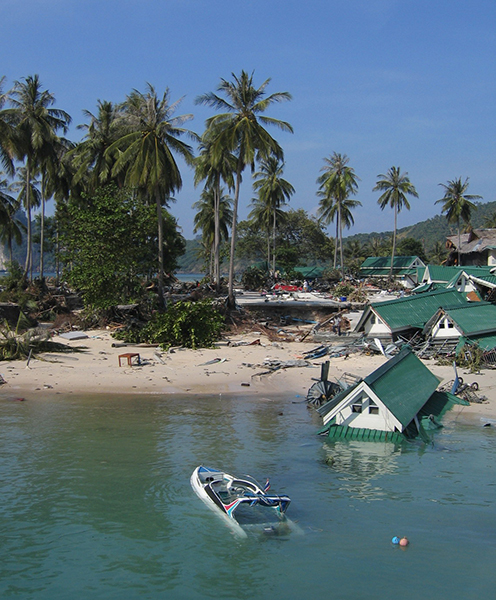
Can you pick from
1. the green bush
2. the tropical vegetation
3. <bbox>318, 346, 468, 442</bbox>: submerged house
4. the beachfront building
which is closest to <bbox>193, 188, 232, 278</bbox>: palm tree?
the tropical vegetation

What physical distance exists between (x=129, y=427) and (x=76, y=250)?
61.0 ft

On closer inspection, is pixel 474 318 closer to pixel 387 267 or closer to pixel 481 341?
pixel 481 341

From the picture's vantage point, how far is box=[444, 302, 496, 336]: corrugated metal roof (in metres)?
26.0

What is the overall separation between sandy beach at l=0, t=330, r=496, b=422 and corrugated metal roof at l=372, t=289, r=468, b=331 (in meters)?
2.95

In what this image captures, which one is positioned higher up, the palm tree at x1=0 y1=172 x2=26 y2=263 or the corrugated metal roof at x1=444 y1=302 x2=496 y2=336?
the palm tree at x1=0 y1=172 x2=26 y2=263

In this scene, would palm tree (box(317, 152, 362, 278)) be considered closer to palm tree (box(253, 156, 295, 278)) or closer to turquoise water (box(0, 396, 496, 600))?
palm tree (box(253, 156, 295, 278))

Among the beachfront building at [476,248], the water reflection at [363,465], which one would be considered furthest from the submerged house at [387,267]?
the water reflection at [363,465]

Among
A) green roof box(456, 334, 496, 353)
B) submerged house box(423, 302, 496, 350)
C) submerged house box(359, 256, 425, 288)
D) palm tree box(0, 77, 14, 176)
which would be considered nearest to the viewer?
green roof box(456, 334, 496, 353)

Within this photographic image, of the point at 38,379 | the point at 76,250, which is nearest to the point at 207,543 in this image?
the point at 38,379

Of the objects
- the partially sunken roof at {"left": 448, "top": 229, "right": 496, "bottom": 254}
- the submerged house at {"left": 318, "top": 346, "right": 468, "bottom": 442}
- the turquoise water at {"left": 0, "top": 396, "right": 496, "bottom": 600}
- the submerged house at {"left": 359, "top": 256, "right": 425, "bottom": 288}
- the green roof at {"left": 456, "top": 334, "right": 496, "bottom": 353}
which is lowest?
the turquoise water at {"left": 0, "top": 396, "right": 496, "bottom": 600}

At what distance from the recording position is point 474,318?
27.2 m

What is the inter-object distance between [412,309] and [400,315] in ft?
3.44

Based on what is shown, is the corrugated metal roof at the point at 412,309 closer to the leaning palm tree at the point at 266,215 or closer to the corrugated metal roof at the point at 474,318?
the corrugated metal roof at the point at 474,318

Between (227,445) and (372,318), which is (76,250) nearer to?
(372,318)
